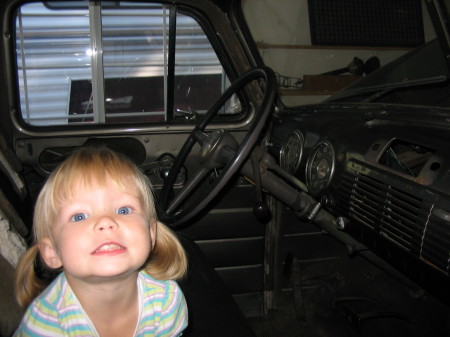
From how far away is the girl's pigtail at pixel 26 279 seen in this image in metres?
0.82

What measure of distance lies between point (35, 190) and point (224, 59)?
1.04m

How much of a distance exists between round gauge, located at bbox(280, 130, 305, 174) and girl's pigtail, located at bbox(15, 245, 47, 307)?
92cm

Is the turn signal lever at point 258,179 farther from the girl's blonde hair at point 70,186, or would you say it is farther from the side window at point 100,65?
the side window at point 100,65

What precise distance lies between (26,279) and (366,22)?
11.5ft

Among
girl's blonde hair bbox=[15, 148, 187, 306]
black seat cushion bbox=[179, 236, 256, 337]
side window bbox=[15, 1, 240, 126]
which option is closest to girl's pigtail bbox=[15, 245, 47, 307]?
girl's blonde hair bbox=[15, 148, 187, 306]

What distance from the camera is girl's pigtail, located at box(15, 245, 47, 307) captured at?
0.82 m

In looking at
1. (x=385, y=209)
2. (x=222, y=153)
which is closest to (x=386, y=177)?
(x=385, y=209)

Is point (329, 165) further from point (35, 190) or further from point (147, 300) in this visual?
point (35, 190)

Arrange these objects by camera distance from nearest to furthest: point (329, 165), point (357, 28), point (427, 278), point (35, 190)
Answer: point (427, 278) → point (329, 165) → point (35, 190) → point (357, 28)

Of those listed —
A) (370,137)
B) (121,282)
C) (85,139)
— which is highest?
(370,137)

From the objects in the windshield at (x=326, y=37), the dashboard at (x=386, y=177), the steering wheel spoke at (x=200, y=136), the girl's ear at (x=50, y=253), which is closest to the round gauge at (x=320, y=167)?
the dashboard at (x=386, y=177)

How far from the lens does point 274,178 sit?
1245 millimetres

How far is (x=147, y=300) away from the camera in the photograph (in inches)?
33.0

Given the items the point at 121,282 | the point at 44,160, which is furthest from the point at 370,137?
the point at 44,160
